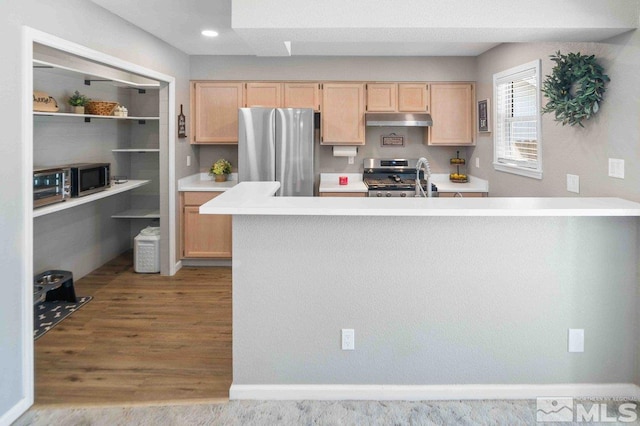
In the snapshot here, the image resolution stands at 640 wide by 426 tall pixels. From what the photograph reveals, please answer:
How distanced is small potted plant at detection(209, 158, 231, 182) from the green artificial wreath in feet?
11.7

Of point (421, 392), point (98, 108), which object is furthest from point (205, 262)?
point (421, 392)

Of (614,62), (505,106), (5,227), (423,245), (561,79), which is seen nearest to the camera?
(5,227)

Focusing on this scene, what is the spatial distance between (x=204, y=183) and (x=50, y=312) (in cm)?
223

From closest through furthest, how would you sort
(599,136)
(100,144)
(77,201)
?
(599,136), (77,201), (100,144)

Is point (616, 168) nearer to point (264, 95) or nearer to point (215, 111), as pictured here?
point (264, 95)

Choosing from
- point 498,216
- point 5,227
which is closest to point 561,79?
point 498,216

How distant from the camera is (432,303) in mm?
2547

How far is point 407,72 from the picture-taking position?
5.46 meters

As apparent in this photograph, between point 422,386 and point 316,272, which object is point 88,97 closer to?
point 316,272

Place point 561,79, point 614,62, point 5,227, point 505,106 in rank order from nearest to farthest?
1. point 5,227
2. point 614,62
3. point 561,79
4. point 505,106

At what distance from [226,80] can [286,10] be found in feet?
9.70

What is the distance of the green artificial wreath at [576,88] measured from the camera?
279cm

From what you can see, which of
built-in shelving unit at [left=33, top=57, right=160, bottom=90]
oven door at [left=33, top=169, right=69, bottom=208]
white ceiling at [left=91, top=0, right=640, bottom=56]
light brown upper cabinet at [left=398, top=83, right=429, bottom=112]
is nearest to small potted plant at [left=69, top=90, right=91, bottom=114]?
built-in shelving unit at [left=33, top=57, right=160, bottom=90]

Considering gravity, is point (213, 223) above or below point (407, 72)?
below
